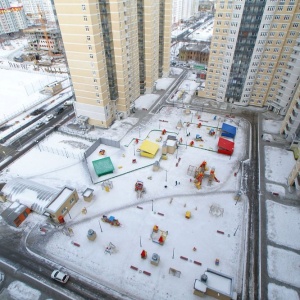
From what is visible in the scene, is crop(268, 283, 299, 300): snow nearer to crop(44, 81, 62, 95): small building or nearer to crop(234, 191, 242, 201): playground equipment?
crop(234, 191, 242, 201): playground equipment

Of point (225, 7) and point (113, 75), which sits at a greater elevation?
point (225, 7)

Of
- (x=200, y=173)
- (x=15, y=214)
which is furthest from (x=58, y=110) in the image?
(x=200, y=173)

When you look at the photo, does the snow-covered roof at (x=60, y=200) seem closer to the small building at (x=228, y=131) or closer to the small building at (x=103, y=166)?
the small building at (x=103, y=166)

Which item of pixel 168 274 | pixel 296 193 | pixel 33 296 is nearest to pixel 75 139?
pixel 33 296

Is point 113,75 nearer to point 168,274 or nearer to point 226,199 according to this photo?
point 226,199

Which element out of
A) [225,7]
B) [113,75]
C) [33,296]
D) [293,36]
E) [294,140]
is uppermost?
[225,7]

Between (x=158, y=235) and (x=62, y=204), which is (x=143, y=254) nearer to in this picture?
(x=158, y=235)
